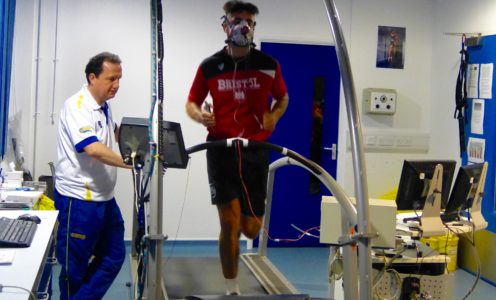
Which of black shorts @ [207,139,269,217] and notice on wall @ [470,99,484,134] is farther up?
notice on wall @ [470,99,484,134]

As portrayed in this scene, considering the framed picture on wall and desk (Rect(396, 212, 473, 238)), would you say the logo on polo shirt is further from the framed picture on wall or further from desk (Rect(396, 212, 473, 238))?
the framed picture on wall

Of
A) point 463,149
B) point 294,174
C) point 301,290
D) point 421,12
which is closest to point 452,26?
point 421,12

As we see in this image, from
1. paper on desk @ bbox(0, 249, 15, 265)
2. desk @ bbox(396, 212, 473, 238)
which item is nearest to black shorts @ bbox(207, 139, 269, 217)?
desk @ bbox(396, 212, 473, 238)

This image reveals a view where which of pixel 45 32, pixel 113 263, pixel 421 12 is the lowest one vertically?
pixel 113 263

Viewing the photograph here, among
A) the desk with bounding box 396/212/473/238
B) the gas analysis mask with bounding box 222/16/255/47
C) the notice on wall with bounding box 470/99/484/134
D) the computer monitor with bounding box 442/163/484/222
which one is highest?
the gas analysis mask with bounding box 222/16/255/47

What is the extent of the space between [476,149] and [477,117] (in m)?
0.28

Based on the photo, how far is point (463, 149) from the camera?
18.2ft

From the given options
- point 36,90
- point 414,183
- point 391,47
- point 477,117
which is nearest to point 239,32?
point 414,183

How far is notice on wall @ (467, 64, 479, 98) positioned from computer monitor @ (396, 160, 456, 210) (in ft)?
6.12

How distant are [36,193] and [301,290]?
2.13 meters

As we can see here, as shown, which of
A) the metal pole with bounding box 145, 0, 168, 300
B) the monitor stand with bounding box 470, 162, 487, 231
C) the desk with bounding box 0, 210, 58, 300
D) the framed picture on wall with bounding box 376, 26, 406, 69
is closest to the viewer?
the desk with bounding box 0, 210, 58, 300

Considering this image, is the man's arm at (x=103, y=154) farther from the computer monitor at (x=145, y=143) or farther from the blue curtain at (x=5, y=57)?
the blue curtain at (x=5, y=57)

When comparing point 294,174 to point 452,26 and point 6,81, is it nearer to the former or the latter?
point 452,26

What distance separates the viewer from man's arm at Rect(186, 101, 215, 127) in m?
3.21
